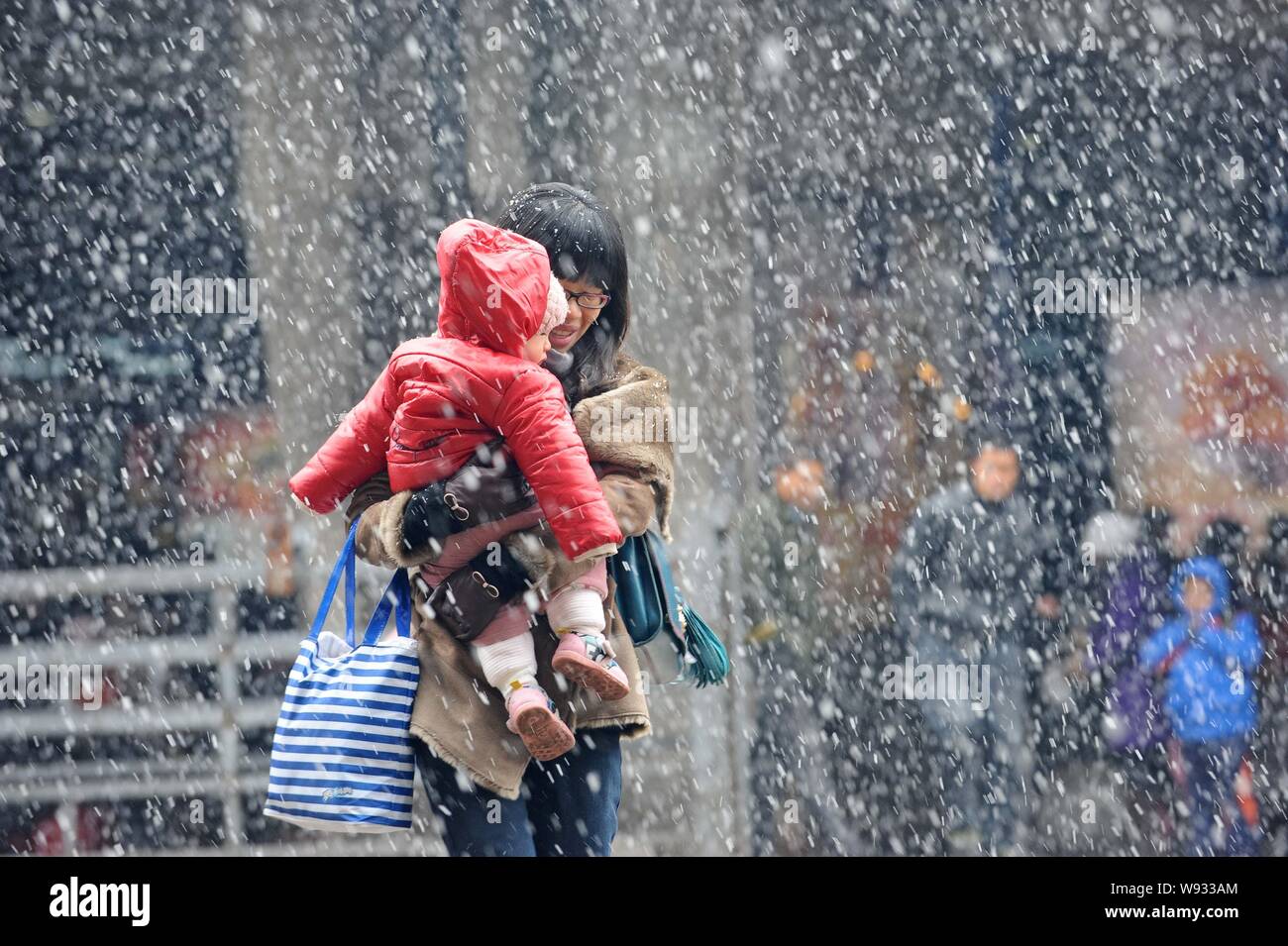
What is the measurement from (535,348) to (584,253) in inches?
10.2

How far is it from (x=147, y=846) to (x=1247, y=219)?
319 inches

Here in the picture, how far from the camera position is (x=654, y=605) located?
114 inches

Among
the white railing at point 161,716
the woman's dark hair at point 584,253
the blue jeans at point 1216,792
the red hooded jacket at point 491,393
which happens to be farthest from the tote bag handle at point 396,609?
the blue jeans at point 1216,792

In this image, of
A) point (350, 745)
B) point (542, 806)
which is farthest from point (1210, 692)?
point (350, 745)

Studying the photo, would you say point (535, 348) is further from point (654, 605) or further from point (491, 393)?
point (654, 605)

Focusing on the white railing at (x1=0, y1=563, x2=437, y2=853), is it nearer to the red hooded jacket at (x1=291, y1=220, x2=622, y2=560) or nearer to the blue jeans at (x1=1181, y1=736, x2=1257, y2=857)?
the blue jeans at (x1=1181, y1=736, x2=1257, y2=857)

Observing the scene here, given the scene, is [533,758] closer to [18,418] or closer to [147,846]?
[147,846]

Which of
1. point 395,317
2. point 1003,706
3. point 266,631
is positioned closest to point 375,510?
point 1003,706

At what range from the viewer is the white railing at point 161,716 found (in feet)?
22.7

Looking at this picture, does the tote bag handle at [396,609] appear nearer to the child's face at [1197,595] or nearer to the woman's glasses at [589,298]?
the woman's glasses at [589,298]

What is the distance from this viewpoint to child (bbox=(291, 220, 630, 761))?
2584 mm

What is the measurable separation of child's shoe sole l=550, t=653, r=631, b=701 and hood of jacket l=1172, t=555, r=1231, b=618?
5.14m

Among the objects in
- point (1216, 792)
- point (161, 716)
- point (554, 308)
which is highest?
point (554, 308)

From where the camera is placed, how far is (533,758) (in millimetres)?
2768
